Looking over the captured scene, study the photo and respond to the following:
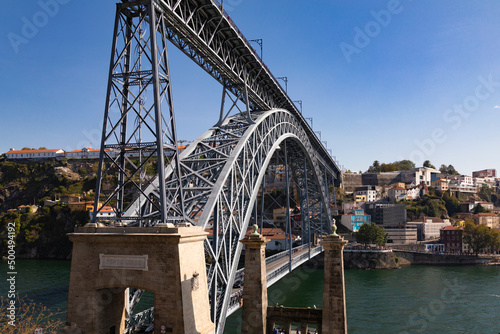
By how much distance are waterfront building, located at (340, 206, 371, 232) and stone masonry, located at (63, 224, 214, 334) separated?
68748mm

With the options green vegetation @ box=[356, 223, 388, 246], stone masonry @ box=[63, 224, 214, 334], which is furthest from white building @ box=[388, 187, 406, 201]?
stone masonry @ box=[63, 224, 214, 334]

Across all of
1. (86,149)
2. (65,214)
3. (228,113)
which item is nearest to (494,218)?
(228,113)

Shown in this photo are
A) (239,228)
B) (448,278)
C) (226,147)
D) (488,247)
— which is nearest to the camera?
(239,228)

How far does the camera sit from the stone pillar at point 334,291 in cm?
1287

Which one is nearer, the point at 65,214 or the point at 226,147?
the point at 226,147

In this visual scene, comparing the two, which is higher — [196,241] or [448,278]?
[196,241]

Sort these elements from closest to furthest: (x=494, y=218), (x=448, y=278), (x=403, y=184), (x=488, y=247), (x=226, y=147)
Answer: (x=226, y=147), (x=448, y=278), (x=488, y=247), (x=494, y=218), (x=403, y=184)

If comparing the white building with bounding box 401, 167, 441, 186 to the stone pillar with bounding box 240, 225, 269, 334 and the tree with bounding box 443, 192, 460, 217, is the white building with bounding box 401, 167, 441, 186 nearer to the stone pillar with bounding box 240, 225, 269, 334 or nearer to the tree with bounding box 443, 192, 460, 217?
the tree with bounding box 443, 192, 460, 217

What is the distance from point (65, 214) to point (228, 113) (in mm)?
63013

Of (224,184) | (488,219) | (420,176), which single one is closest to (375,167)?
(420,176)

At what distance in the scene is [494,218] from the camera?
81.1 m

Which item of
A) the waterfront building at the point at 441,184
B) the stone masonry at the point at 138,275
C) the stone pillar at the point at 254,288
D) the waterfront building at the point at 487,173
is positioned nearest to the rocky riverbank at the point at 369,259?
the stone pillar at the point at 254,288

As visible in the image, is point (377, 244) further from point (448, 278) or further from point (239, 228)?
point (239, 228)

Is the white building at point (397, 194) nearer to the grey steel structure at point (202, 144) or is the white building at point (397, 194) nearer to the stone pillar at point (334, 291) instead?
the grey steel structure at point (202, 144)
